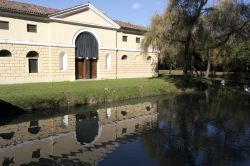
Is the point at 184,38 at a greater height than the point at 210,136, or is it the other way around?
the point at 184,38

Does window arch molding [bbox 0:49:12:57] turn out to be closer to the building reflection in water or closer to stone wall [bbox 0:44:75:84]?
stone wall [bbox 0:44:75:84]

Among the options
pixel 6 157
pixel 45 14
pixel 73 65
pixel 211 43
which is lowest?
pixel 6 157

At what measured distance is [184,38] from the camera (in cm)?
3394

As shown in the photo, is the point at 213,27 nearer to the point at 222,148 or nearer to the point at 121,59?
the point at 121,59

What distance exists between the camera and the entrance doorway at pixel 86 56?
3456 cm

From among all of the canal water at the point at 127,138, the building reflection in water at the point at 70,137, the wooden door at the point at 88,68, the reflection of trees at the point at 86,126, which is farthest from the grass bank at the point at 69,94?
the wooden door at the point at 88,68

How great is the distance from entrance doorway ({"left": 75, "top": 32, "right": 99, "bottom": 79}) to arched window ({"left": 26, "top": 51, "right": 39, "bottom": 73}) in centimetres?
508

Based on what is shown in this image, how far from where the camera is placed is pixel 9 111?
687 inches

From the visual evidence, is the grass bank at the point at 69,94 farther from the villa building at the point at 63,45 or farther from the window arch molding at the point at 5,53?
the villa building at the point at 63,45

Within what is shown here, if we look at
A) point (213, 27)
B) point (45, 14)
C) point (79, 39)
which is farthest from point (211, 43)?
point (45, 14)

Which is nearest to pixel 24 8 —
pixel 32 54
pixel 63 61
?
pixel 32 54

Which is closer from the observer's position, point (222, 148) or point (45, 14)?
point (222, 148)

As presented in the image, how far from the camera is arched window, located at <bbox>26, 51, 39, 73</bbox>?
98.2 ft

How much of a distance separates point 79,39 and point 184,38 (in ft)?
37.2
